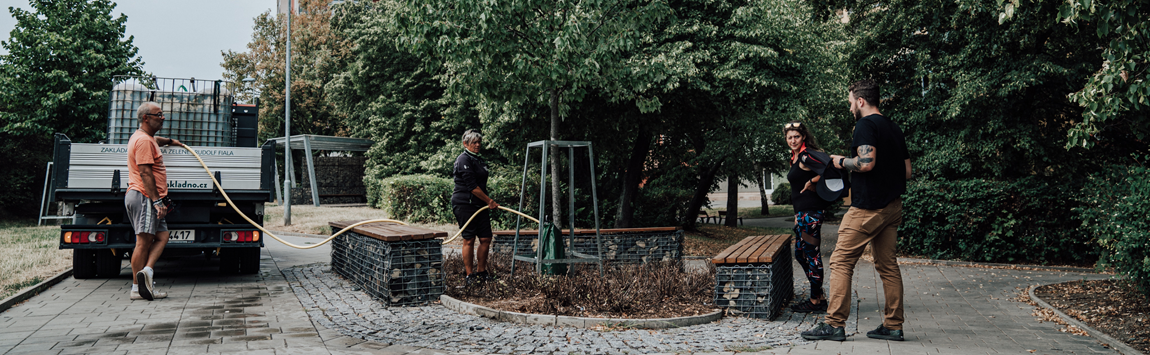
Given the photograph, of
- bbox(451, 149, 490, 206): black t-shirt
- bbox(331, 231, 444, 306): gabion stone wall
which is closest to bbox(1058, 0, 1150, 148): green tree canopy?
bbox(451, 149, 490, 206): black t-shirt

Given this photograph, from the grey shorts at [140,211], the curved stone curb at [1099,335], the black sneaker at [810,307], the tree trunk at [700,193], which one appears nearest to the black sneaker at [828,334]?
the black sneaker at [810,307]

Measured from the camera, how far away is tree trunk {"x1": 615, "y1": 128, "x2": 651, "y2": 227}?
15.1 metres

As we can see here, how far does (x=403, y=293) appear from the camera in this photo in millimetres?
6266

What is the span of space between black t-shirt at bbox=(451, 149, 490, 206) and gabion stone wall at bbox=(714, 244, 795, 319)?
2497mm

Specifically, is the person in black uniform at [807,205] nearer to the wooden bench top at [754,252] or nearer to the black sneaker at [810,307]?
the black sneaker at [810,307]

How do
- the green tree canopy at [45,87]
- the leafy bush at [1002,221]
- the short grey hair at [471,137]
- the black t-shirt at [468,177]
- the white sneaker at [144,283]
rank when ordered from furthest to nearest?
the green tree canopy at [45,87]
the leafy bush at [1002,221]
the short grey hair at [471,137]
the black t-shirt at [468,177]
the white sneaker at [144,283]

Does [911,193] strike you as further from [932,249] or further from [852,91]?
[852,91]

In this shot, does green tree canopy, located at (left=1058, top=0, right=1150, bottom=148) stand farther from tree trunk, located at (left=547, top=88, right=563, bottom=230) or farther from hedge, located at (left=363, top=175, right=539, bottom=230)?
hedge, located at (left=363, top=175, right=539, bottom=230)

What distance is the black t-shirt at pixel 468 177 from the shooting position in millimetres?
6832

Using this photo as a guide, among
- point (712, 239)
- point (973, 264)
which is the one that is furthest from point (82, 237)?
point (712, 239)

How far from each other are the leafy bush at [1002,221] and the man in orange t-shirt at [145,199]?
10404 mm

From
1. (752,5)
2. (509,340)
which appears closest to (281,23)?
(752,5)

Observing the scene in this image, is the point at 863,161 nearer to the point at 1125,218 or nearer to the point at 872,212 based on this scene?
the point at 872,212

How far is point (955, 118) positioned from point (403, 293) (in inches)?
358
